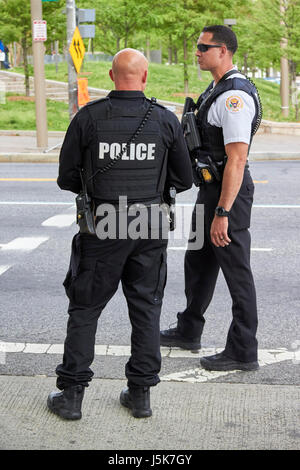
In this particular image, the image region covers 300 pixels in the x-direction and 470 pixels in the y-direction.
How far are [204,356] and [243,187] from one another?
3.56 feet

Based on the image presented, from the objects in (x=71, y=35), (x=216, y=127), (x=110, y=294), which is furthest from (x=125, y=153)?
(x=71, y=35)

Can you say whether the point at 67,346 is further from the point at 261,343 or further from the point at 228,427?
the point at 261,343

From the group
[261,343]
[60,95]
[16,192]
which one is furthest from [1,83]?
[261,343]

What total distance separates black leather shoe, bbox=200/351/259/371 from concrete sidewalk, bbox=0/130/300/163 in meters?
12.8

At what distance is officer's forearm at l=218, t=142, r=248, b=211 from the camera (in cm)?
437

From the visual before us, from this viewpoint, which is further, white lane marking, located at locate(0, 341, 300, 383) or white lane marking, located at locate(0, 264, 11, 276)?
white lane marking, located at locate(0, 264, 11, 276)

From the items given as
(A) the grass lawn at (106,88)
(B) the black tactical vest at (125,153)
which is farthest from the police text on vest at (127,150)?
(A) the grass lawn at (106,88)

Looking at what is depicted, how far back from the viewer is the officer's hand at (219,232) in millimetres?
4492

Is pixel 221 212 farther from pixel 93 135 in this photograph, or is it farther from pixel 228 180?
pixel 93 135

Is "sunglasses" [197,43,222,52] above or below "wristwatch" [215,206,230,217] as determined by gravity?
above

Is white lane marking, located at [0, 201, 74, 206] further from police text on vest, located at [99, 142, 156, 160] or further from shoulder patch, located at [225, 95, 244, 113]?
police text on vest, located at [99, 142, 156, 160]

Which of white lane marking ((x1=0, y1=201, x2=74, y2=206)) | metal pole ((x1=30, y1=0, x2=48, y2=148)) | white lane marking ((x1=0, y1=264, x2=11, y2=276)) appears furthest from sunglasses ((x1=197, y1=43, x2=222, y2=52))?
metal pole ((x1=30, y1=0, x2=48, y2=148))

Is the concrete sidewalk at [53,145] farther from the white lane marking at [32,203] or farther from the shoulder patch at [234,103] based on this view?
the shoulder patch at [234,103]

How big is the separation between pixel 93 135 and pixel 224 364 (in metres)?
1.68
